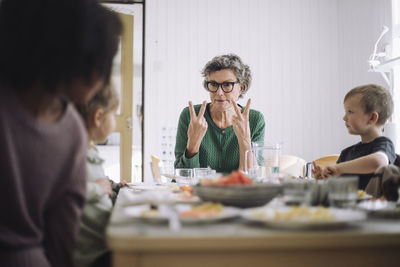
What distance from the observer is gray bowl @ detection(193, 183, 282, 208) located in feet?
3.09

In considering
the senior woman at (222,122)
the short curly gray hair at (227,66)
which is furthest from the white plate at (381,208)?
the short curly gray hair at (227,66)

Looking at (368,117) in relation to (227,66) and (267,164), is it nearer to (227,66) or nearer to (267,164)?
(267,164)

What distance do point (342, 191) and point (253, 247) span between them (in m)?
0.35

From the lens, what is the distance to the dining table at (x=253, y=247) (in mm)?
672

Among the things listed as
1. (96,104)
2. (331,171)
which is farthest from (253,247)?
(331,171)

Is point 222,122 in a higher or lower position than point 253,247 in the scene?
higher

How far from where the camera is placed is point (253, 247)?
68 centimetres

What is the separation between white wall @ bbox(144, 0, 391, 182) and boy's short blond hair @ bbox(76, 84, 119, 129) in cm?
292

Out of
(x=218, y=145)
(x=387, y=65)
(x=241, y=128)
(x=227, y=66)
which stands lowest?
(x=218, y=145)

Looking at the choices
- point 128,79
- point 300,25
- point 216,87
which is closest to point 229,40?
point 300,25

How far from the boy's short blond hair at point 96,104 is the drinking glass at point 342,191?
2.26 feet

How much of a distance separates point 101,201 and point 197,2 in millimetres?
3517

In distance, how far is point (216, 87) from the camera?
2455mm

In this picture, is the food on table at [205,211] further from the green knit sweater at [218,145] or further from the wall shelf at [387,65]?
the wall shelf at [387,65]
